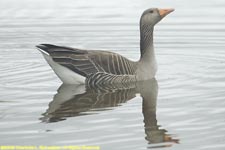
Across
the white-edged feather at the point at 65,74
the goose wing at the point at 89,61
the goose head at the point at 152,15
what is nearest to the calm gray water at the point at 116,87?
the white-edged feather at the point at 65,74

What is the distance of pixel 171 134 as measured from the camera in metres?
9.14

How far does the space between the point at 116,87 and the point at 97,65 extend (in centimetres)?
59

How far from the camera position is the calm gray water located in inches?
358

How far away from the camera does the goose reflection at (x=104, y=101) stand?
31.8 feet

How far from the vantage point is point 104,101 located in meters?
11.4

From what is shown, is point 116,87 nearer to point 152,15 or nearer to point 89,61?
point 89,61

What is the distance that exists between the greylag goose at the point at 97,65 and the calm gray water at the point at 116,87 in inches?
11.3

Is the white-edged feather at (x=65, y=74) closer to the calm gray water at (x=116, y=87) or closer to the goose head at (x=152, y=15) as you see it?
the calm gray water at (x=116, y=87)

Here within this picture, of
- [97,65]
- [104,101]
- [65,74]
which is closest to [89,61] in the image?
[97,65]

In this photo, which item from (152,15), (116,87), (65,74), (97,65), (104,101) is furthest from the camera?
(152,15)

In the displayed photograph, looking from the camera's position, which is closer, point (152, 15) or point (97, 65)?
point (97, 65)

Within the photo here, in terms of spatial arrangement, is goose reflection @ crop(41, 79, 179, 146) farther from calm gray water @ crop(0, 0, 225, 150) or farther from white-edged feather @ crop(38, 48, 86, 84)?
white-edged feather @ crop(38, 48, 86, 84)

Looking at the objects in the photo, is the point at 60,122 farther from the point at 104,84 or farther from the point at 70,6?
the point at 70,6

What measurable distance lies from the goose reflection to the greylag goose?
16 cm
